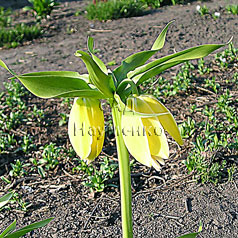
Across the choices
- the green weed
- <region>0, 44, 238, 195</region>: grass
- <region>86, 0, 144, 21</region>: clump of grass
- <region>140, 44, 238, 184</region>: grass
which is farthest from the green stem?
<region>86, 0, 144, 21</region>: clump of grass

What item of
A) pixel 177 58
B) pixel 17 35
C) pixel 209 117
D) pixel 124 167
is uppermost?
pixel 177 58

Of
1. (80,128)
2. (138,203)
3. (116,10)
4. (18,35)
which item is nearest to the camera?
(80,128)

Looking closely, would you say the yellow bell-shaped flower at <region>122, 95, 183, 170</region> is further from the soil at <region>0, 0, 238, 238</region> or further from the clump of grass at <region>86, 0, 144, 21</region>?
the clump of grass at <region>86, 0, 144, 21</region>

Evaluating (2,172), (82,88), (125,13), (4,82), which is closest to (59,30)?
(125,13)

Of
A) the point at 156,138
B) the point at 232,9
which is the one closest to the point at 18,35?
the point at 232,9

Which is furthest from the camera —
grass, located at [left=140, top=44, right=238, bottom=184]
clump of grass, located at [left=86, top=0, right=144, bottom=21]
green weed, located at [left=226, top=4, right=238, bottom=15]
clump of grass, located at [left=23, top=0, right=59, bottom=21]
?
clump of grass, located at [left=23, top=0, right=59, bottom=21]

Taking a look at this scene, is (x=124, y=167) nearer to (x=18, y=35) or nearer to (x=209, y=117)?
(x=209, y=117)

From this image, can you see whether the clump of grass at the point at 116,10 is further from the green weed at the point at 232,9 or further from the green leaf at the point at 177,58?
the green leaf at the point at 177,58

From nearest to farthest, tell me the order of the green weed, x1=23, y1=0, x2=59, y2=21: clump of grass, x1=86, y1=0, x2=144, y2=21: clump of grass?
the green weed, x1=86, y1=0, x2=144, y2=21: clump of grass, x1=23, y1=0, x2=59, y2=21: clump of grass
